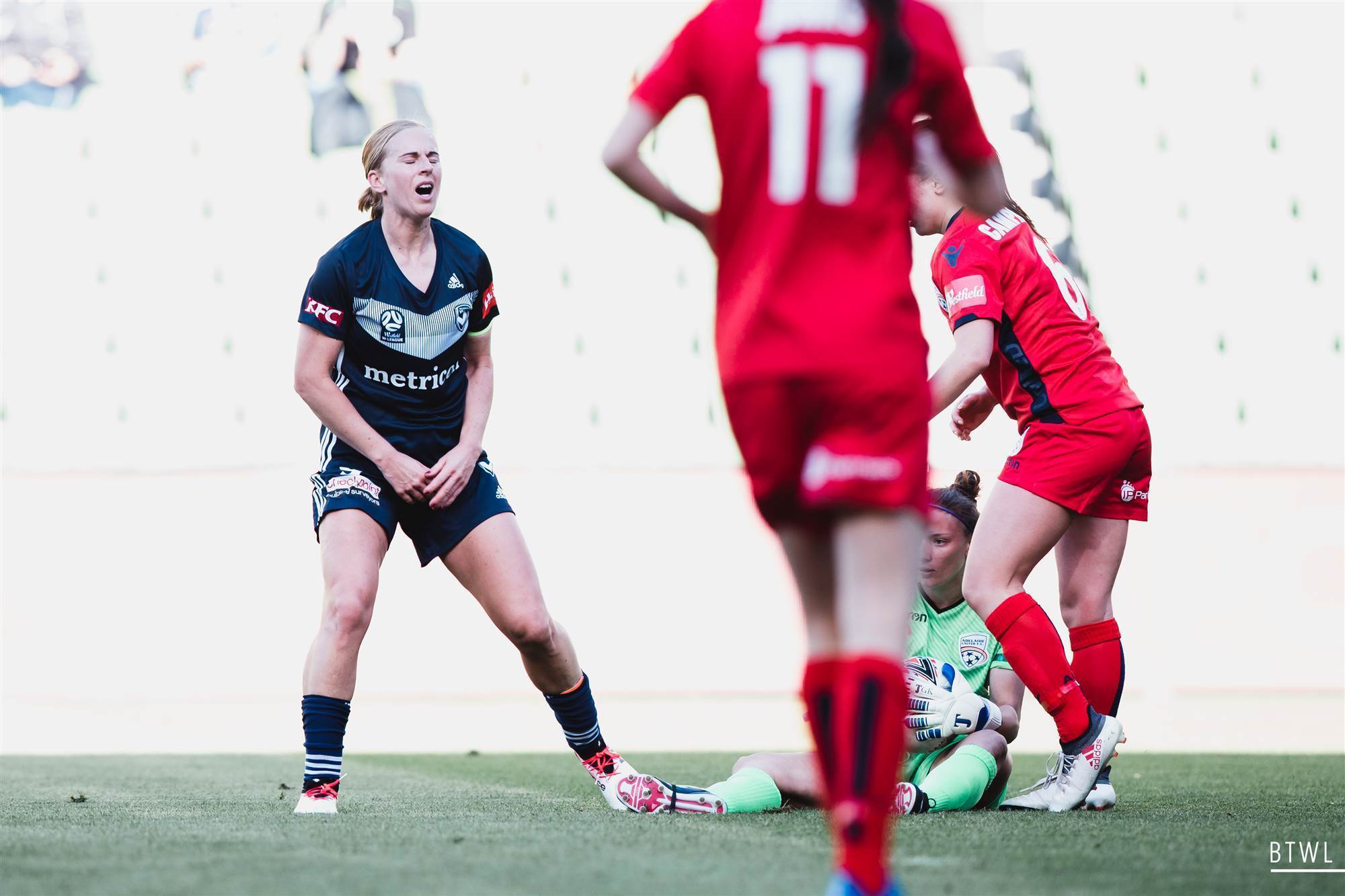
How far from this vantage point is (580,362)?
693 inches

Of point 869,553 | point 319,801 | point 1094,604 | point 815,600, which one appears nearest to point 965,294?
point 1094,604

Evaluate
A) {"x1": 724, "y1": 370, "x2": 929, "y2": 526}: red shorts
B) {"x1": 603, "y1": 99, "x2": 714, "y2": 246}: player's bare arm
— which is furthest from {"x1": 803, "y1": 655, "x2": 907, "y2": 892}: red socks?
{"x1": 603, "y1": 99, "x2": 714, "y2": 246}: player's bare arm

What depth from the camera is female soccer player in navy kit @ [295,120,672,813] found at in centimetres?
430

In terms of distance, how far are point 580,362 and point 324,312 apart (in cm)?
1325

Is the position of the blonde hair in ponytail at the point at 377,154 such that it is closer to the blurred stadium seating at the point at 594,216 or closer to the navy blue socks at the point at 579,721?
the navy blue socks at the point at 579,721

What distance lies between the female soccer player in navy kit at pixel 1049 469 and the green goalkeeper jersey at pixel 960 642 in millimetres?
228

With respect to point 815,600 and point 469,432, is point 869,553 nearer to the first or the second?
point 815,600

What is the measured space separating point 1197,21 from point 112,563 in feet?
43.1

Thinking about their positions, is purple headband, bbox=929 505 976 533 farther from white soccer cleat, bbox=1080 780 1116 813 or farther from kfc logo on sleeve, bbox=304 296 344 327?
kfc logo on sleeve, bbox=304 296 344 327

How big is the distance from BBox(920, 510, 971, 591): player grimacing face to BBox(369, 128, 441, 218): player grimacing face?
5.64ft

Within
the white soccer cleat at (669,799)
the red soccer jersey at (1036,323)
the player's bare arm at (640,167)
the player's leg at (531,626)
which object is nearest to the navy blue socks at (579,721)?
the player's leg at (531,626)

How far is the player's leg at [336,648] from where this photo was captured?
167 inches

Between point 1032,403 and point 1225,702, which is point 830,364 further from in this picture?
point 1225,702

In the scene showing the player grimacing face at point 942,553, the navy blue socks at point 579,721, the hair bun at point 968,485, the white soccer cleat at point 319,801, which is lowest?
the white soccer cleat at point 319,801
